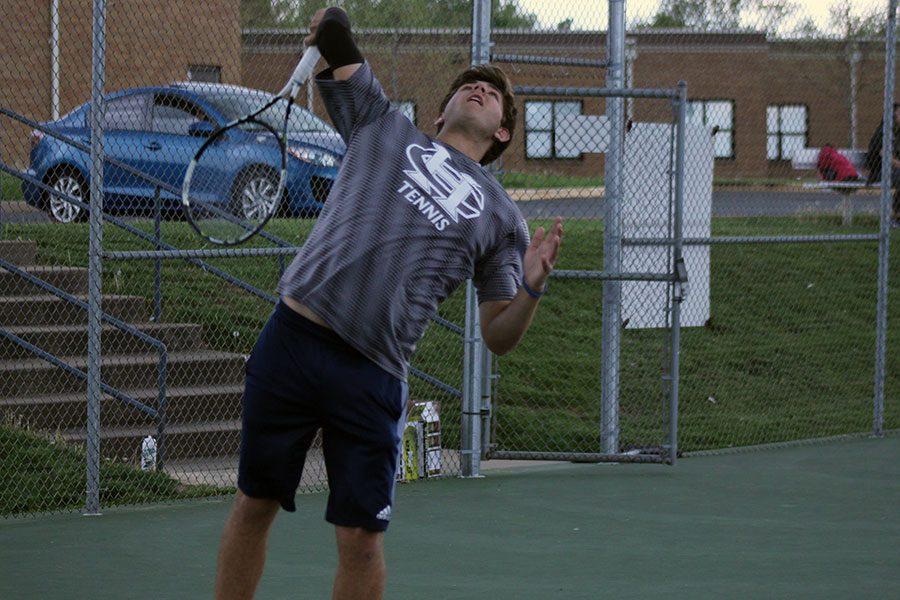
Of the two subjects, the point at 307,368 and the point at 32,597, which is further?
the point at 32,597

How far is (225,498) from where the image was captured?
26.6ft

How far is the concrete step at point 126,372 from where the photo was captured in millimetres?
9305

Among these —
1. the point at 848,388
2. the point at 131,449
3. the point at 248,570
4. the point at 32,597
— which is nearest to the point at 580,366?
the point at 848,388

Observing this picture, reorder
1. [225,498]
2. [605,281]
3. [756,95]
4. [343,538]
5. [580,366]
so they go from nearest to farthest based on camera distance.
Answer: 1. [343,538]
2. [225,498]
3. [605,281]
4. [580,366]
5. [756,95]

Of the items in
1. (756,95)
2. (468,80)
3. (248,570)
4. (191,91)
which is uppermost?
(756,95)

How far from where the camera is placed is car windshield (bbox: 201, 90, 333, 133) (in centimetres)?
880

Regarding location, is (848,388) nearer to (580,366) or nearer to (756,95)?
(580,366)

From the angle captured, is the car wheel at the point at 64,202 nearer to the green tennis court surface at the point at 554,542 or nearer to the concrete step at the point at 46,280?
the concrete step at the point at 46,280

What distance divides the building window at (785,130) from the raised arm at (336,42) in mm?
11349

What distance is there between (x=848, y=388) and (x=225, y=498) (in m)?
7.12

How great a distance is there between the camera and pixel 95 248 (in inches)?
291

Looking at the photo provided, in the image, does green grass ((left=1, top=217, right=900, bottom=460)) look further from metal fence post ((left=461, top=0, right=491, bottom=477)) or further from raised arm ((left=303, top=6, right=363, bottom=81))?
raised arm ((left=303, top=6, right=363, bottom=81))

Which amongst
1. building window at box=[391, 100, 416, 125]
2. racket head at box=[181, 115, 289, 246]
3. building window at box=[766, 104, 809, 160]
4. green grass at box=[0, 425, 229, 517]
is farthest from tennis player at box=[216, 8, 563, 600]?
building window at box=[766, 104, 809, 160]

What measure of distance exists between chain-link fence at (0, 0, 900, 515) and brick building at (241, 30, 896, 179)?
0.04 m
